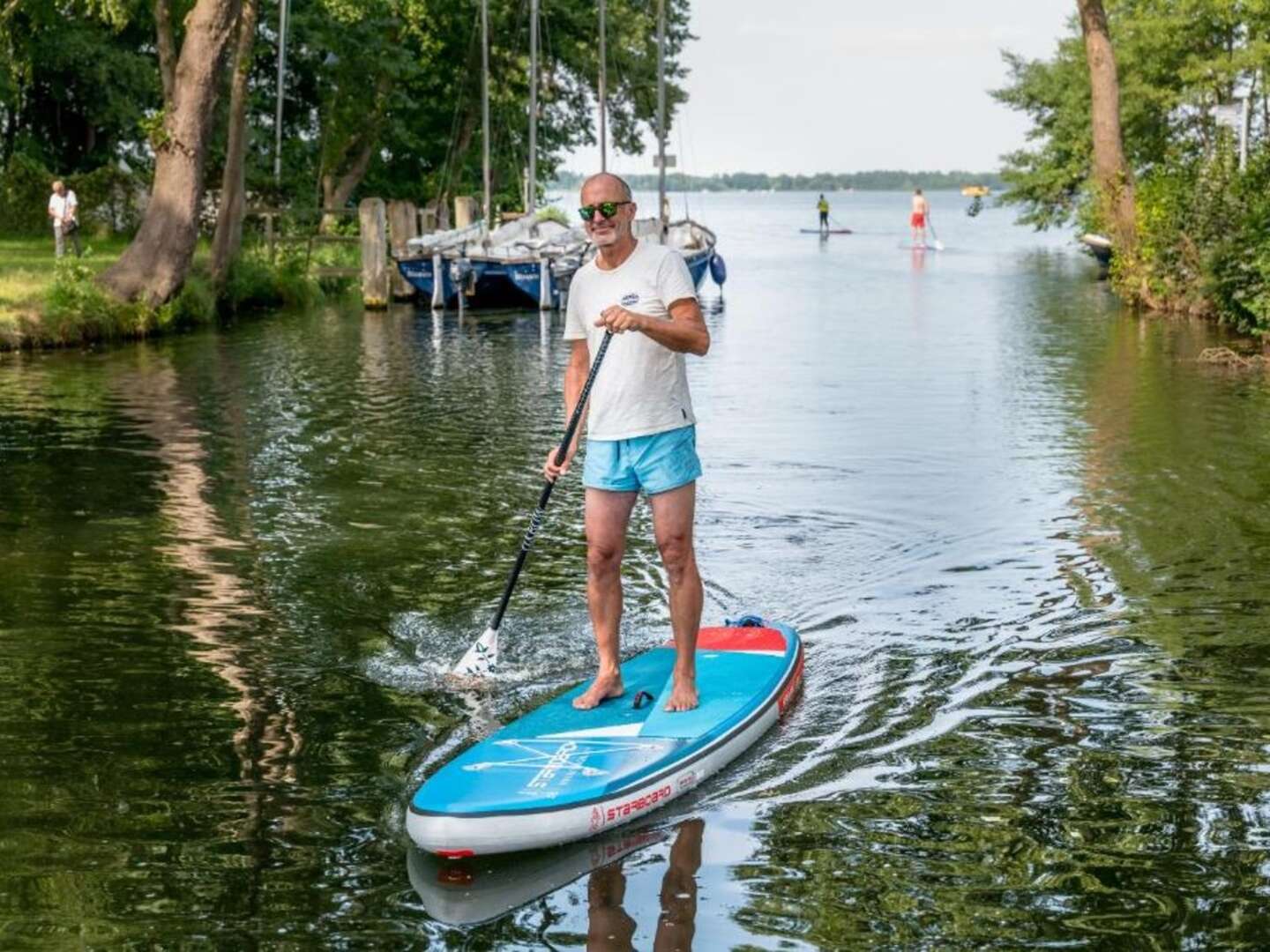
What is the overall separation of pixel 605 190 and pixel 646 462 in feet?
3.42

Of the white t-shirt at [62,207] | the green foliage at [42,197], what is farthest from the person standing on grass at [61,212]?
the green foliage at [42,197]

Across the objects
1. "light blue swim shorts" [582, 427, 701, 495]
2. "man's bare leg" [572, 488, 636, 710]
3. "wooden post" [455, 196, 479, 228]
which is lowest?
"man's bare leg" [572, 488, 636, 710]

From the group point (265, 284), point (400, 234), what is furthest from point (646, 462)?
point (400, 234)

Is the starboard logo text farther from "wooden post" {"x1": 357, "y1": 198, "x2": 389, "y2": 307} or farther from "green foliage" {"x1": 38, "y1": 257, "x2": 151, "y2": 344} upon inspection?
"wooden post" {"x1": 357, "y1": 198, "x2": 389, "y2": 307}

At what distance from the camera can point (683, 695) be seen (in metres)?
7.70

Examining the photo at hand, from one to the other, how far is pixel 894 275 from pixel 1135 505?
34.3 meters

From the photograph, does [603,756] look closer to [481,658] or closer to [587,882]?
[587,882]

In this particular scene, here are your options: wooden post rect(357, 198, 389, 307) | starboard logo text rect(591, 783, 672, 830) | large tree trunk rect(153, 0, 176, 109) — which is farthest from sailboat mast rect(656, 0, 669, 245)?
starboard logo text rect(591, 783, 672, 830)

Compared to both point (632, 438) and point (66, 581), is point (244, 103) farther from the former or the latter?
point (632, 438)

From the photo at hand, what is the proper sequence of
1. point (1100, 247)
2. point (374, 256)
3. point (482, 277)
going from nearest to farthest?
point (374, 256)
point (482, 277)
point (1100, 247)

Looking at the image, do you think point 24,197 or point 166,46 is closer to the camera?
point 166,46

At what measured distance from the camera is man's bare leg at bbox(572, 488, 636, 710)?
776 cm

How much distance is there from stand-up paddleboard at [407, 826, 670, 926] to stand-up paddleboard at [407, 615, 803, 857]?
5 cm

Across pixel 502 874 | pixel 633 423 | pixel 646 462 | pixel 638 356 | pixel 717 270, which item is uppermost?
pixel 638 356
